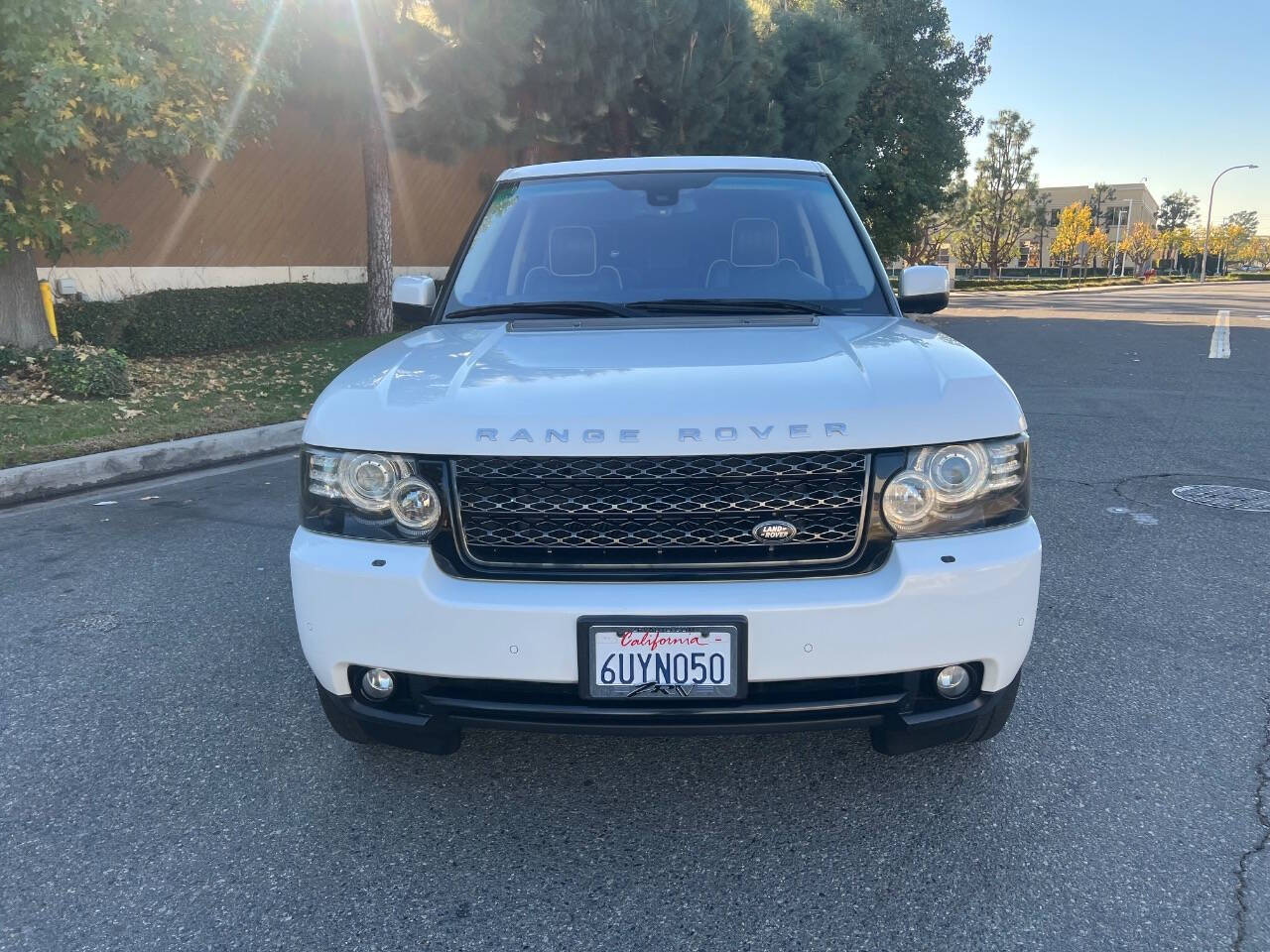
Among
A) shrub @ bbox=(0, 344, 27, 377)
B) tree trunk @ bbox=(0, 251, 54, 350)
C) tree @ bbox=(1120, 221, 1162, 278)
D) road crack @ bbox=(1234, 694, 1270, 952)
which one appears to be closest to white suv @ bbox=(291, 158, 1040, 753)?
road crack @ bbox=(1234, 694, 1270, 952)

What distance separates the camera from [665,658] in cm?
214

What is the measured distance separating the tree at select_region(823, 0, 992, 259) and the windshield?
2023cm

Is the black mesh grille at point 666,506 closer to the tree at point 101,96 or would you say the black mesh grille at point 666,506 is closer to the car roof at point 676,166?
the car roof at point 676,166

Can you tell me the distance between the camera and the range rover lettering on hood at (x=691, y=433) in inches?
84.7

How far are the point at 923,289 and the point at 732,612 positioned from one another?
6.98 ft

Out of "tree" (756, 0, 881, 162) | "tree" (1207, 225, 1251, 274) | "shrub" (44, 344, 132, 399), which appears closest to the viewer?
"shrub" (44, 344, 132, 399)

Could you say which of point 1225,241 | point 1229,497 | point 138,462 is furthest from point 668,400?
point 1225,241

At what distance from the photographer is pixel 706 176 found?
3699mm

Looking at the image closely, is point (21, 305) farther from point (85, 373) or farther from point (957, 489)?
point (957, 489)

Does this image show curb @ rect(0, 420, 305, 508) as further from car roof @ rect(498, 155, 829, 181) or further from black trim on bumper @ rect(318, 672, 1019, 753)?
black trim on bumper @ rect(318, 672, 1019, 753)

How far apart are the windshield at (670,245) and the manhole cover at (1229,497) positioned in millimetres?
3485

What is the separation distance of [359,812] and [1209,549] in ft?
14.0

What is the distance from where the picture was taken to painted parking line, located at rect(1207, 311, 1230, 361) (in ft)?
45.7

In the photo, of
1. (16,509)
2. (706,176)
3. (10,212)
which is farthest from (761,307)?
(10,212)
